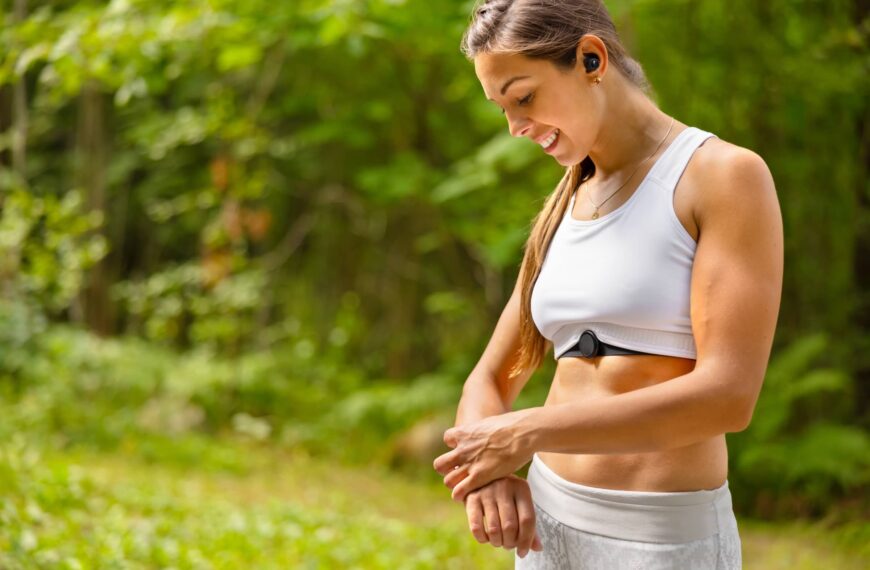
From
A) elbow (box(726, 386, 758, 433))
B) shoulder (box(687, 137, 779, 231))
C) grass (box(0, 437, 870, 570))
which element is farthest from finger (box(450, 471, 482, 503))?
grass (box(0, 437, 870, 570))

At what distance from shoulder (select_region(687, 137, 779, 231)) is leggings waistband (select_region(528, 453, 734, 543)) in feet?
1.28

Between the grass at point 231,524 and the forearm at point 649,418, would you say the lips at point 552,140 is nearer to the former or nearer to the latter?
the forearm at point 649,418

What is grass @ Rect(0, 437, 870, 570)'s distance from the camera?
4133 millimetres

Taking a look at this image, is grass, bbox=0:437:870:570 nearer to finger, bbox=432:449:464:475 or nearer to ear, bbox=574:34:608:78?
finger, bbox=432:449:464:475

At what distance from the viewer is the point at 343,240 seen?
38.0ft

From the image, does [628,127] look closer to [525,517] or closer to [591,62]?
[591,62]

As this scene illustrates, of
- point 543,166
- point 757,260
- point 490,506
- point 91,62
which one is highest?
point 757,260

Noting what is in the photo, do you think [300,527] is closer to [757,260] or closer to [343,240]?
[757,260]

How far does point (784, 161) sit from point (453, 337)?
4766 mm

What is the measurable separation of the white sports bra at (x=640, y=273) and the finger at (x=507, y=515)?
25cm

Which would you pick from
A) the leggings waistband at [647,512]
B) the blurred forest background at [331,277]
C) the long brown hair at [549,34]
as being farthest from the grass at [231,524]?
the long brown hair at [549,34]

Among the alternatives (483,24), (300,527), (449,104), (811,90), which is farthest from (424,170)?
(483,24)

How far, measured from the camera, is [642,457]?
1342 millimetres

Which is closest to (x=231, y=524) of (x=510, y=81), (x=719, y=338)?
(x=510, y=81)
